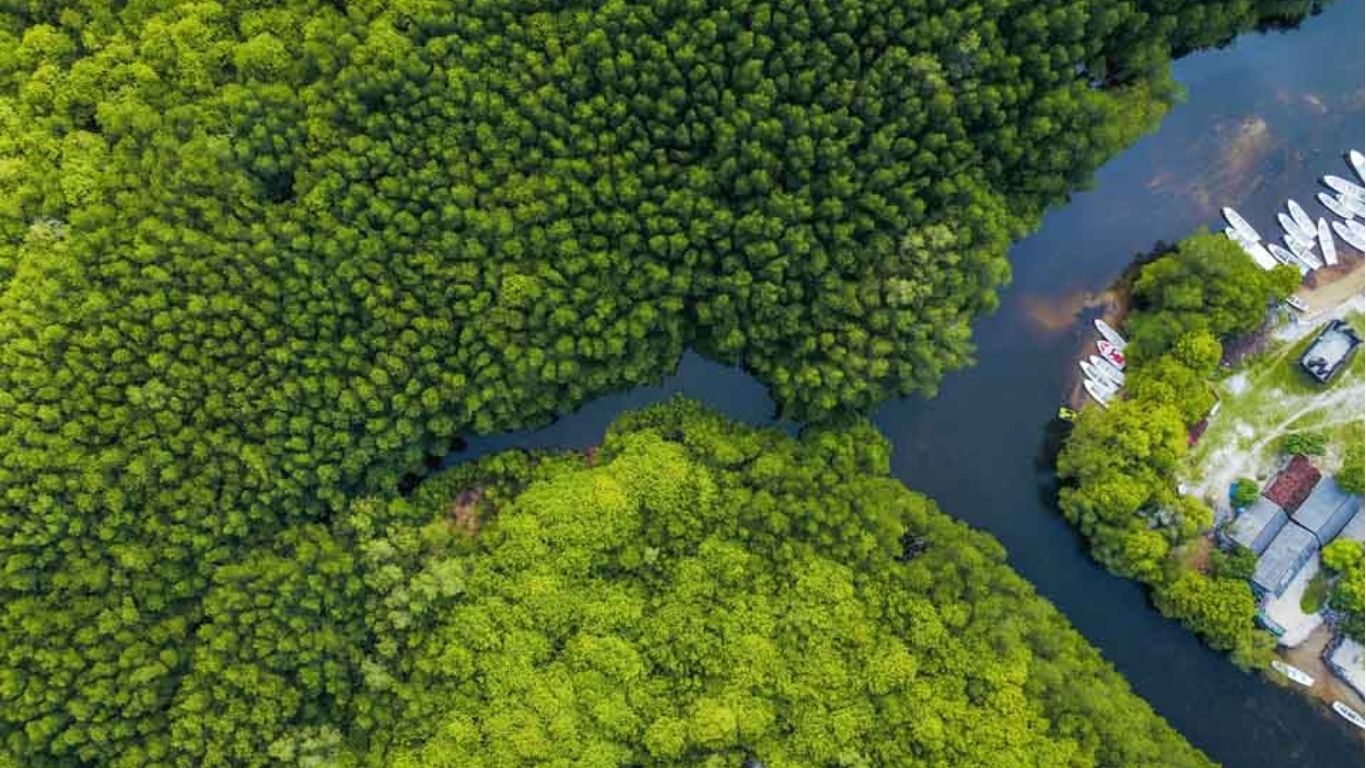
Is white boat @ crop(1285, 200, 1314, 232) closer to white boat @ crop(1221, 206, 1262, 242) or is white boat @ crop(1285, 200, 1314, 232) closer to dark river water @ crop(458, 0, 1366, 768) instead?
dark river water @ crop(458, 0, 1366, 768)

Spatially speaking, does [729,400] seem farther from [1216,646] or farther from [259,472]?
[1216,646]

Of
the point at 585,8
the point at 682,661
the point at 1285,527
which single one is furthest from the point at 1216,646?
the point at 585,8

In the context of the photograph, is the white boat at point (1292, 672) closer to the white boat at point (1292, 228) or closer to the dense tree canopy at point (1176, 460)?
the dense tree canopy at point (1176, 460)

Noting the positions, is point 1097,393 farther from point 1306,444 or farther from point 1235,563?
point 1235,563

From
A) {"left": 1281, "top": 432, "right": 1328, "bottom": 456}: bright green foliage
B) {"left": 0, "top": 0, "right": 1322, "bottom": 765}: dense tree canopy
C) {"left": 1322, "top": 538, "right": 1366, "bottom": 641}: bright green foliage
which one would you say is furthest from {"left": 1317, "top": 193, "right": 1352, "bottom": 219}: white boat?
{"left": 1322, "top": 538, "right": 1366, "bottom": 641}: bright green foliage

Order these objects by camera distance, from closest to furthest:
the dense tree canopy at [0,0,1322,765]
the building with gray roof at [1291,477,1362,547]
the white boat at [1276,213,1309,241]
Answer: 1. the dense tree canopy at [0,0,1322,765]
2. the building with gray roof at [1291,477,1362,547]
3. the white boat at [1276,213,1309,241]
